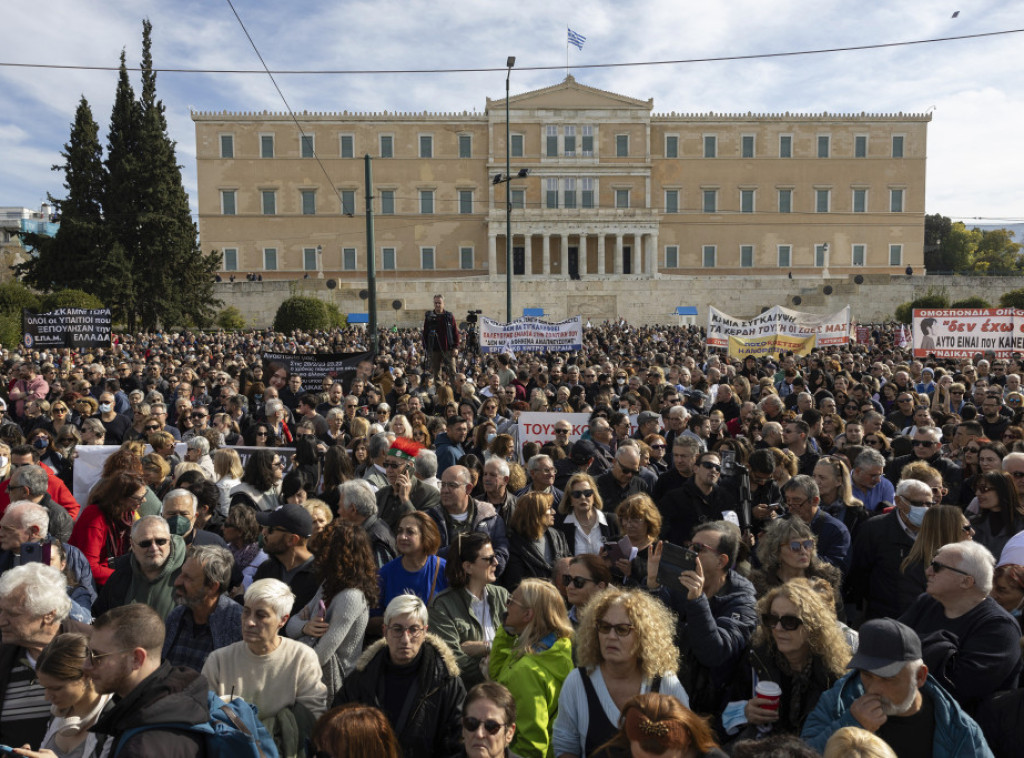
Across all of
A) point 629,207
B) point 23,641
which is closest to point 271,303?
point 629,207

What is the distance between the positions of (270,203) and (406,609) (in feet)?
184

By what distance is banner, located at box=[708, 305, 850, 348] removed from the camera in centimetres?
1530

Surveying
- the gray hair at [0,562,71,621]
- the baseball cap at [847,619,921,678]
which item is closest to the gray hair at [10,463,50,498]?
the gray hair at [0,562,71,621]

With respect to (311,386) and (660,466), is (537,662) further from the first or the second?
(311,386)

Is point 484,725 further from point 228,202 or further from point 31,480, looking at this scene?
point 228,202

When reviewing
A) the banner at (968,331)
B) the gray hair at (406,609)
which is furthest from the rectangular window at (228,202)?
the gray hair at (406,609)

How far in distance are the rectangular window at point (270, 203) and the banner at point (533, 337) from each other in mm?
44959

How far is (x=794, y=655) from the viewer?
318 centimetres

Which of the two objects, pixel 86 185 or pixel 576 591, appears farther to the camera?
pixel 86 185

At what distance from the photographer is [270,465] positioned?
5.88 metres

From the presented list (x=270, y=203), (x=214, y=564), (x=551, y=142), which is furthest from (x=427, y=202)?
(x=214, y=564)

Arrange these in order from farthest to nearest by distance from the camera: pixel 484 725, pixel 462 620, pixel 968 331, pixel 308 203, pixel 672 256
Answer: pixel 672 256 → pixel 308 203 → pixel 968 331 → pixel 462 620 → pixel 484 725

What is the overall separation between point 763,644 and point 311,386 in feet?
28.6

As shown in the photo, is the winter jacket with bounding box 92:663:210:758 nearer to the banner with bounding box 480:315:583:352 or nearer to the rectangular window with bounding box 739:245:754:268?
the banner with bounding box 480:315:583:352
